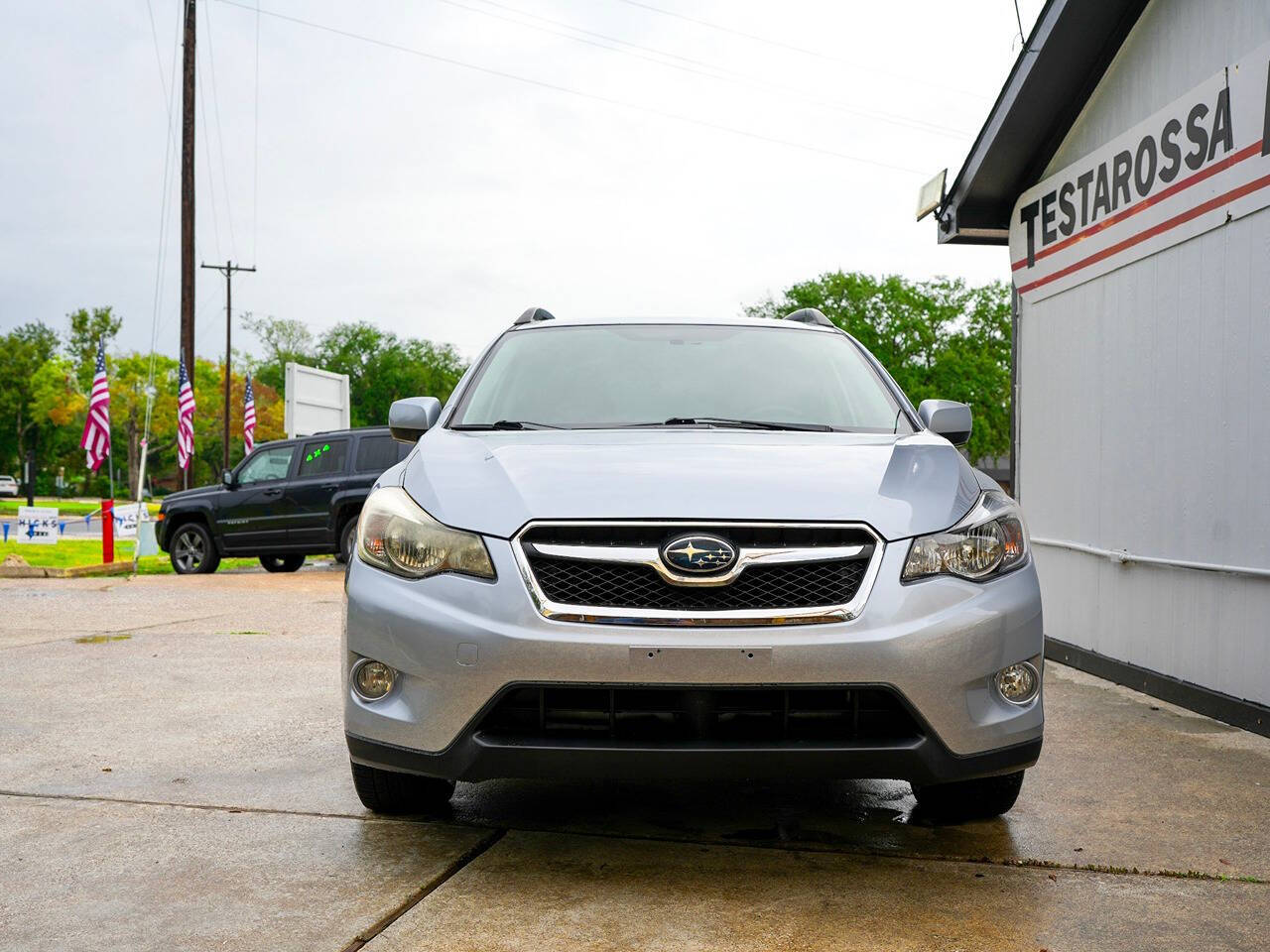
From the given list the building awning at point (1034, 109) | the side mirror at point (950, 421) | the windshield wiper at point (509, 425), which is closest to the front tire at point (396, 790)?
the windshield wiper at point (509, 425)

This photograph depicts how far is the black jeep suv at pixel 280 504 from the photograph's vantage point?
58.7 ft

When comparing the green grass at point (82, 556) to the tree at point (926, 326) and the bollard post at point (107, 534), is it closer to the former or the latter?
the bollard post at point (107, 534)

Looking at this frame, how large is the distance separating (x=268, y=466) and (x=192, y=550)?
1.66m

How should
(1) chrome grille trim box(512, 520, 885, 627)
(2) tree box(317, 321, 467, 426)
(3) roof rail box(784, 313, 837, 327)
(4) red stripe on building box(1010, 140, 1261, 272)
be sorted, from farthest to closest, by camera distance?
(2) tree box(317, 321, 467, 426)
(4) red stripe on building box(1010, 140, 1261, 272)
(3) roof rail box(784, 313, 837, 327)
(1) chrome grille trim box(512, 520, 885, 627)

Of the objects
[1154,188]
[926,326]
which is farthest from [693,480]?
[926,326]

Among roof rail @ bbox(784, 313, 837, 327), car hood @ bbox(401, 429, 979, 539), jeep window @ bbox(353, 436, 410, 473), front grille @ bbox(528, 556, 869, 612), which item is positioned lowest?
front grille @ bbox(528, 556, 869, 612)

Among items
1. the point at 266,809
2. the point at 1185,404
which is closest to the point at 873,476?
the point at 266,809

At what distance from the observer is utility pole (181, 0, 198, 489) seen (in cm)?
2320

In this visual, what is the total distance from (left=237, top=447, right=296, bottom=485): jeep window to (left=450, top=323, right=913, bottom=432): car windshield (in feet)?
45.0

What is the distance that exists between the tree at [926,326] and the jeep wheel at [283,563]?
146ft

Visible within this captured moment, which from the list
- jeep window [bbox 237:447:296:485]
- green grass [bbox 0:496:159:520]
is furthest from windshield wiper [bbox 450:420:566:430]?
green grass [bbox 0:496:159:520]

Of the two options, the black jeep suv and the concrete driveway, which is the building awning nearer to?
the concrete driveway

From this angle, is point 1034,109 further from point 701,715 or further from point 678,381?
point 701,715

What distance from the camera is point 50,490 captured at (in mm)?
96250
